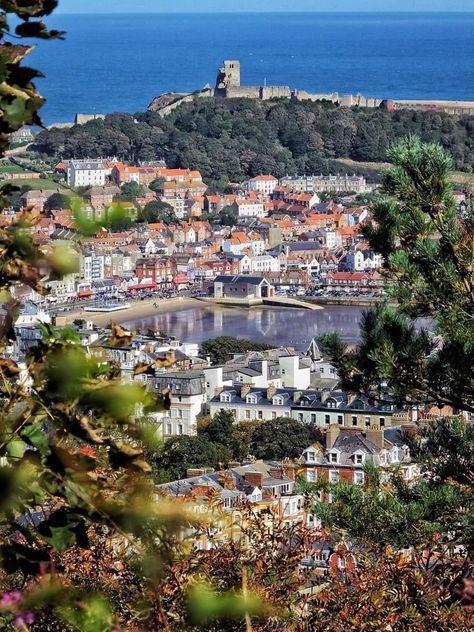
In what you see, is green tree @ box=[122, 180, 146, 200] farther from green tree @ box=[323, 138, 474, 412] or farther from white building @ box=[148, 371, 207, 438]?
green tree @ box=[323, 138, 474, 412]

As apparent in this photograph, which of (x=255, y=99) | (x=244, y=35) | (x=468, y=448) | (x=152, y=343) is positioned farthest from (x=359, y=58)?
(x=468, y=448)

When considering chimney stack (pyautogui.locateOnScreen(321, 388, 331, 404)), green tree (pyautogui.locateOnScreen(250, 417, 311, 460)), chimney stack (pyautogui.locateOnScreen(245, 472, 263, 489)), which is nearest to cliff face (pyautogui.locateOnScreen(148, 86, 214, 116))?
chimney stack (pyautogui.locateOnScreen(321, 388, 331, 404))

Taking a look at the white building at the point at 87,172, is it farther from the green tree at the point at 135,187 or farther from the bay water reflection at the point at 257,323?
the bay water reflection at the point at 257,323

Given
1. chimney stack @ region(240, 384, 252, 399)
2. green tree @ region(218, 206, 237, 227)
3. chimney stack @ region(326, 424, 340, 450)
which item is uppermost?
green tree @ region(218, 206, 237, 227)

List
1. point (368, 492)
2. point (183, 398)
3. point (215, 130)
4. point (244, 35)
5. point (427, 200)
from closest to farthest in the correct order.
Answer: point (427, 200) → point (368, 492) → point (183, 398) → point (215, 130) → point (244, 35)

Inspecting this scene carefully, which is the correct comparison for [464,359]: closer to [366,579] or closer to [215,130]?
[366,579]

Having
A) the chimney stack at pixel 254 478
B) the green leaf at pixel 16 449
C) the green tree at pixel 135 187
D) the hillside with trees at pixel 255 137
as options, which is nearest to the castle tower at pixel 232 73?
the hillside with trees at pixel 255 137
